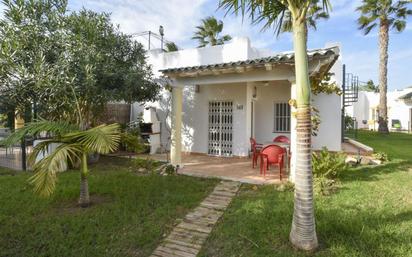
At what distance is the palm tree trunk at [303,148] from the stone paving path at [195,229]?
1.70 metres

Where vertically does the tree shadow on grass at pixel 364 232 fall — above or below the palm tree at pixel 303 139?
below

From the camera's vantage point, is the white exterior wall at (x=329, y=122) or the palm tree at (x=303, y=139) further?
the white exterior wall at (x=329, y=122)

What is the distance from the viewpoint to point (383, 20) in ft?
68.4

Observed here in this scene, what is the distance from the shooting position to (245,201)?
20.3 feet

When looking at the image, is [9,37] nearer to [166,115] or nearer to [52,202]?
[52,202]

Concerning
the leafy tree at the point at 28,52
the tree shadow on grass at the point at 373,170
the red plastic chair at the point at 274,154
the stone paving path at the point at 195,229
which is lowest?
the stone paving path at the point at 195,229

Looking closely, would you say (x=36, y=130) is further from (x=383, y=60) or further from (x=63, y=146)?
(x=383, y=60)

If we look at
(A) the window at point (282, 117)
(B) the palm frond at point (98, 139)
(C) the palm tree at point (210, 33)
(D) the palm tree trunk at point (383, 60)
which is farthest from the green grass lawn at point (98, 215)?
(D) the palm tree trunk at point (383, 60)

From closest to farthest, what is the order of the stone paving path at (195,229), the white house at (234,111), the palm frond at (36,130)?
1. the stone paving path at (195,229)
2. the palm frond at (36,130)
3. the white house at (234,111)

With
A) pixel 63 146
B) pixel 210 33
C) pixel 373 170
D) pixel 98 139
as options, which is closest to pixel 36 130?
pixel 63 146

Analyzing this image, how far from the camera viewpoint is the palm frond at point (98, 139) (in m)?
4.78

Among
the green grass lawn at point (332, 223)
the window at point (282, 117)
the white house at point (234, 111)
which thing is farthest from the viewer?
the window at point (282, 117)

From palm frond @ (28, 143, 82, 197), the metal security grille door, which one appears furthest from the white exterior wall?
palm frond @ (28, 143, 82, 197)

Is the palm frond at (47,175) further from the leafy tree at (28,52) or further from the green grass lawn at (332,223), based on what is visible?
the leafy tree at (28,52)
